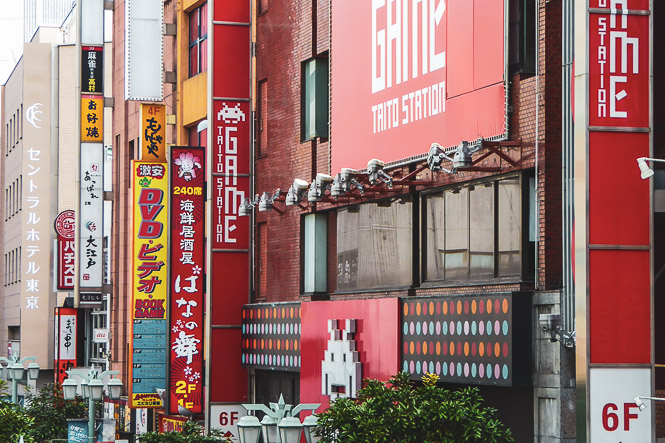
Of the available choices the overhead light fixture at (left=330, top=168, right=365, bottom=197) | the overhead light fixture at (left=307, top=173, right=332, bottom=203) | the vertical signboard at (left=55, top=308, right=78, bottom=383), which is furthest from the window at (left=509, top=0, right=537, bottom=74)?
the vertical signboard at (left=55, top=308, right=78, bottom=383)

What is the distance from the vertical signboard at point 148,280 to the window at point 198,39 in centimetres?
670

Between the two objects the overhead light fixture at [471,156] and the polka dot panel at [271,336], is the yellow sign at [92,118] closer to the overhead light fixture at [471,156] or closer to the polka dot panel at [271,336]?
the polka dot panel at [271,336]

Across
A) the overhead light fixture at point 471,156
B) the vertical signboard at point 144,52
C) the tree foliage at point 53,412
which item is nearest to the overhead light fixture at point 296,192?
the overhead light fixture at point 471,156

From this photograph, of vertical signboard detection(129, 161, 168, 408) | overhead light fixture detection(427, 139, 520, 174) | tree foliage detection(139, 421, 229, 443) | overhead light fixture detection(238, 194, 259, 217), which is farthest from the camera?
vertical signboard detection(129, 161, 168, 408)

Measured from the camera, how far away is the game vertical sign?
3916cm

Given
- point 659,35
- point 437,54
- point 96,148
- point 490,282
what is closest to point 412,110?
point 437,54

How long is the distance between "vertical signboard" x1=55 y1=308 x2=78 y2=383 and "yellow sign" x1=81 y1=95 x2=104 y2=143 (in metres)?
11.5

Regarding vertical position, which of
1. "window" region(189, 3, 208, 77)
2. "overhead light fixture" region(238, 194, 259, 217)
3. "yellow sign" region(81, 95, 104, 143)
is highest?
"window" region(189, 3, 208, 77)

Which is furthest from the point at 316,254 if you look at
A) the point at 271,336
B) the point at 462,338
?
the point at 462,338

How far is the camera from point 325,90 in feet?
121

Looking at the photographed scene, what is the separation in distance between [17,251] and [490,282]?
2961 inches

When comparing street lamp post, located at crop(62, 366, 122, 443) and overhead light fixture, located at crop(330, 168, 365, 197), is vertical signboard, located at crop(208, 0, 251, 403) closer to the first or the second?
street lamp post, located at crop(62, 366, 122, 443)

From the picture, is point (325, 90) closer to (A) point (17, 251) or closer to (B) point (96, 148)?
(B) point (96, 148)

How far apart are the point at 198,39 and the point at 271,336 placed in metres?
13.9
